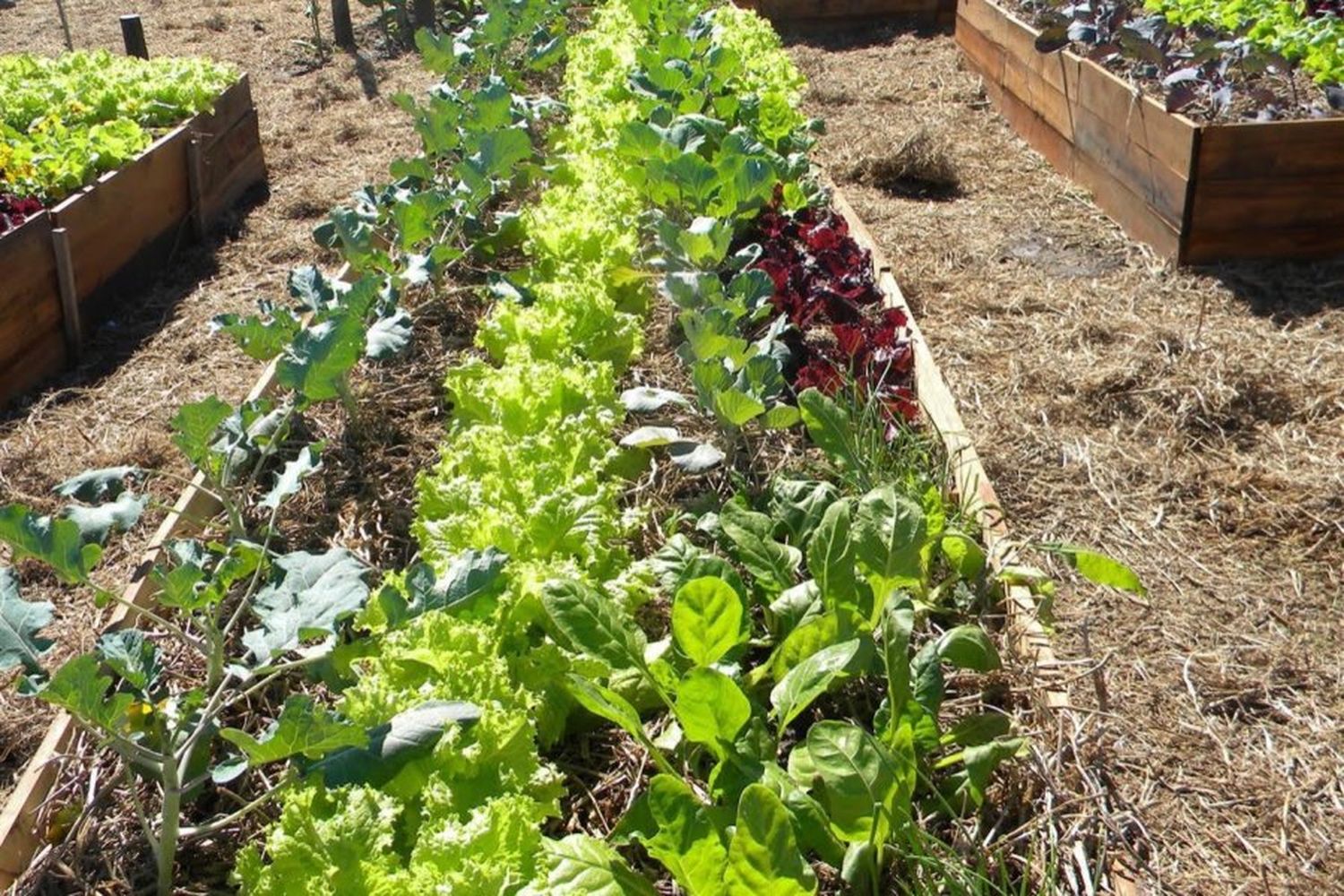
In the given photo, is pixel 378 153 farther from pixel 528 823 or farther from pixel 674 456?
pixel 528 823

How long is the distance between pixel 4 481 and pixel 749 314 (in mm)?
2379

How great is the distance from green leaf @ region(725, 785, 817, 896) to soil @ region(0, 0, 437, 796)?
1.79 m

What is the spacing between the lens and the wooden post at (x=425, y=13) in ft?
33.9

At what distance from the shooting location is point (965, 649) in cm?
245

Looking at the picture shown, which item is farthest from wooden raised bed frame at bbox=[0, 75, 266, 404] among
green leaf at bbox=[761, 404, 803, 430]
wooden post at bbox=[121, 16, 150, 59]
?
green leaf at bbox=[761, 404, 803, 430]

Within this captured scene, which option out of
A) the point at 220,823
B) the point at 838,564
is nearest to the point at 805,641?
the point at 838,564

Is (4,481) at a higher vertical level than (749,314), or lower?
lower

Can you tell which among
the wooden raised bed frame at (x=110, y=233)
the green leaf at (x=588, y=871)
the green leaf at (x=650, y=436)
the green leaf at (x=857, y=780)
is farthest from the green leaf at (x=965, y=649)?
the wooden raised bed frame at (x=110, y=233)

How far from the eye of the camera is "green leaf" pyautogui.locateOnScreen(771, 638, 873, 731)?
2258 millimetres

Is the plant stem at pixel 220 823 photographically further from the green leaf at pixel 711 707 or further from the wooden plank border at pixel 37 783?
the green leaf at pixel 711 707

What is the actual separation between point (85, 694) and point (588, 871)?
0.82 metres

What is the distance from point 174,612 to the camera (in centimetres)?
308

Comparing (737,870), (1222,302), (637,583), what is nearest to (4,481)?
(637,583)

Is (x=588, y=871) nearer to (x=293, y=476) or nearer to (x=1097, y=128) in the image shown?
(x=293, y=476)
